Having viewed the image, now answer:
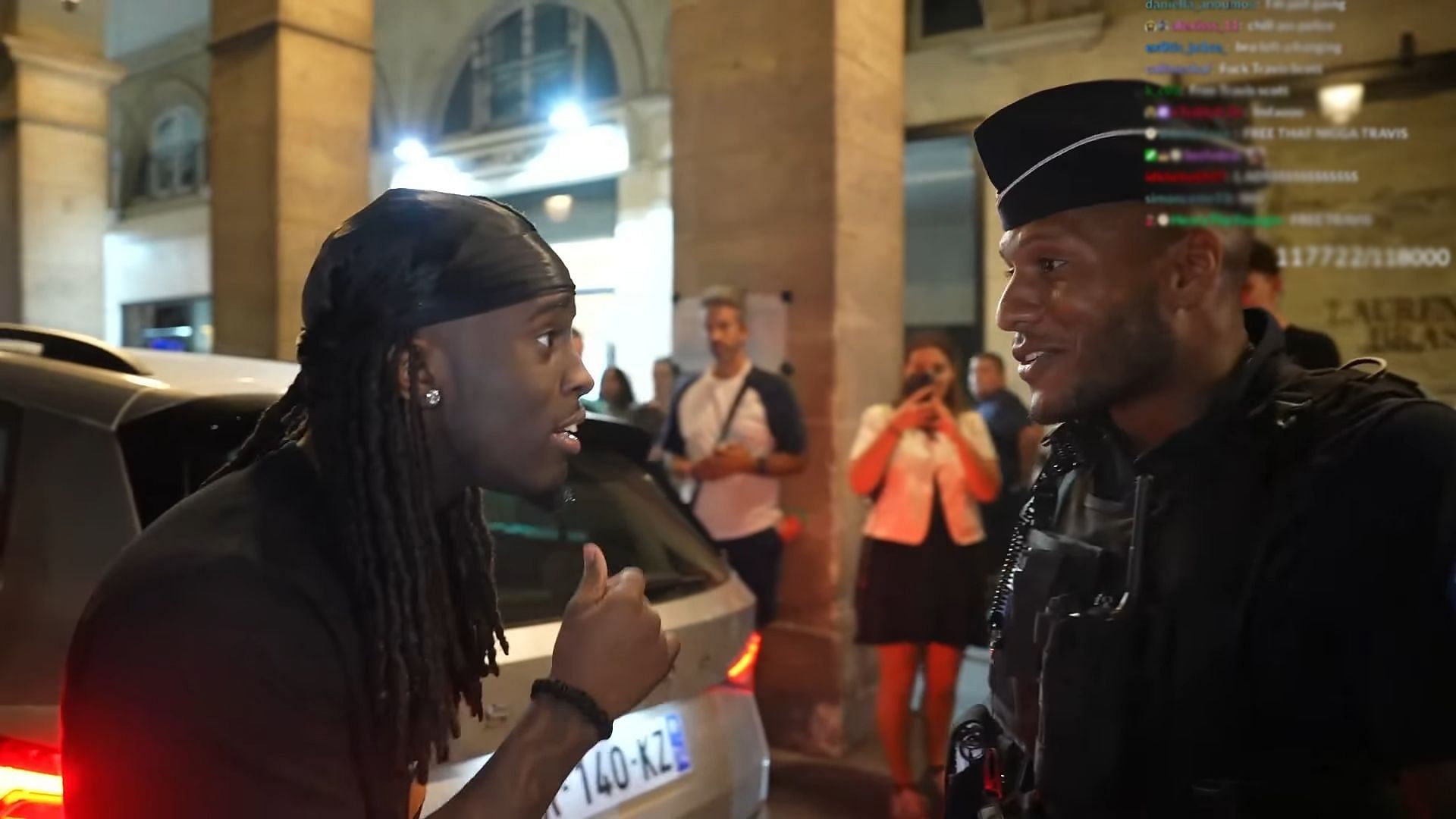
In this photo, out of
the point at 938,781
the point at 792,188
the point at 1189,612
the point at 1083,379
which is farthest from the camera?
the point at 792,188

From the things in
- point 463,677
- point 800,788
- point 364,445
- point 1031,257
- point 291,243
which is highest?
point 291,243

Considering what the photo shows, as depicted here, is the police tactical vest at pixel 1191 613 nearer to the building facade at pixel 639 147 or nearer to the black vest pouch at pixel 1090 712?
the black vest pouch at pixel 1090 712

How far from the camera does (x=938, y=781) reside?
4055mm

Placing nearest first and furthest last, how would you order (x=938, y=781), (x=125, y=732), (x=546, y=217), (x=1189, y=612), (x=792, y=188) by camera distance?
(x=125, y=732)
(x=1189, y=612)
(x=938, y=781)
(x=792, y=188)
(x=546, y=217)

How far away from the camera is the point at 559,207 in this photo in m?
10.7

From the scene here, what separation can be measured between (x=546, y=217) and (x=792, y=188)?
230 inches

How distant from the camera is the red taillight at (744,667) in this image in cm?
259

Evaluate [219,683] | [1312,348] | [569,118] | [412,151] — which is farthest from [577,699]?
[412,151]

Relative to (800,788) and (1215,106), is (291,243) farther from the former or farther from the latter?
(1215,106)

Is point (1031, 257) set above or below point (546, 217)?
below

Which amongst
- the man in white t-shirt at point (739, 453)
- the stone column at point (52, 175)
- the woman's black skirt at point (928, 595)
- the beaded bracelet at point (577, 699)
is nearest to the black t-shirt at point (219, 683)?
the beaded bracelet at point (577, 699)

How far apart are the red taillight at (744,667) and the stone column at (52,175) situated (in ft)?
35.1

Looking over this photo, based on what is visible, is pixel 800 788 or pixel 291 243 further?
pixel 291 243

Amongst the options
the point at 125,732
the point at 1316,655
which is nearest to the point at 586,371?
the point at 125,732
